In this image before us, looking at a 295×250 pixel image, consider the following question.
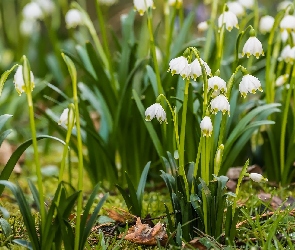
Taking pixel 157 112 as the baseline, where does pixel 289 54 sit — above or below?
above

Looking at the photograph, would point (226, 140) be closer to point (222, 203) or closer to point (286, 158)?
point (286, 158)

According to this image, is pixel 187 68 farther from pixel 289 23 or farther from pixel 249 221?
pixel 289 23

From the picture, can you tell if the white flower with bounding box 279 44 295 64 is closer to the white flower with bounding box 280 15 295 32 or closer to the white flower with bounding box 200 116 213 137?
the white flower with bounding box 280 15 295 32

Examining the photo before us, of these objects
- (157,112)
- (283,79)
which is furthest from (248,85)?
(283,79)

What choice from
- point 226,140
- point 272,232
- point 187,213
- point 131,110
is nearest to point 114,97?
point 131,110

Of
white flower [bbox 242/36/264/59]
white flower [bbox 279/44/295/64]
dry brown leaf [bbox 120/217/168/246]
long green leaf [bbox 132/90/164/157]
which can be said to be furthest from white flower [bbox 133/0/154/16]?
dry brown leaf [bbox 120/217/168/246]

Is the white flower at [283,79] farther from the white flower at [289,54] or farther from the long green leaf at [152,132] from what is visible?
the long green leaf at [152,132]

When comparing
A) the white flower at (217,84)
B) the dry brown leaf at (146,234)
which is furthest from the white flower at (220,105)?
the dry brown leaf at (146,234)
